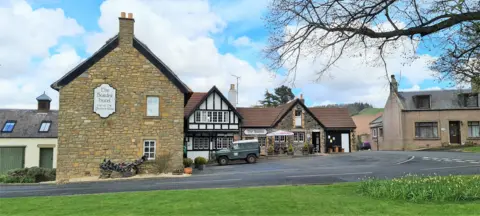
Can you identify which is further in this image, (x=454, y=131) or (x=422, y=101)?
(x=422, y=101)

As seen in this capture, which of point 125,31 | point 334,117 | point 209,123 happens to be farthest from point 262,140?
point 125,31

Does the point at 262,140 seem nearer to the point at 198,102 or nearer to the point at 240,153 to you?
the point at 240,153

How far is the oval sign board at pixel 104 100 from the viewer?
20141mm

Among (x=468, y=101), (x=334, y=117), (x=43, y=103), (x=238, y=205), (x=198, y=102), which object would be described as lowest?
(x=238, y=205)

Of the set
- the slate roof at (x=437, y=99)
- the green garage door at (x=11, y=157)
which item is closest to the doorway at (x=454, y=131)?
the slate roof at (x=437, y=99)

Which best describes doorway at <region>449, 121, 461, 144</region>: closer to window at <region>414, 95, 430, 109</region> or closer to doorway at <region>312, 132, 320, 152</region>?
window at <region>414, 95, 430, 109</region>

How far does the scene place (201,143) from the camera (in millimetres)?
31500

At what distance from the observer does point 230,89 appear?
35.2m

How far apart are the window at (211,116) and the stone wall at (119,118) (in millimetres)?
10015

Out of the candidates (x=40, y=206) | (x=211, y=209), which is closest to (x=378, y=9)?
(x=211, y=209)

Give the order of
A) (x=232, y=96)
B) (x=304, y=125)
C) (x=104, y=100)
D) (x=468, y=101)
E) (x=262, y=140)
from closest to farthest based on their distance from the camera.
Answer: (x=104, y=100), (x=262, y=140), (x=232, y=96), (x=304, y=125), (x=468, y=101)

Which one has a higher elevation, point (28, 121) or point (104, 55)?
point (104, 55)

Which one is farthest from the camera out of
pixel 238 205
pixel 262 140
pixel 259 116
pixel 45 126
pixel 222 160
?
pixel 259 116

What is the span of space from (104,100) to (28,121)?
54.4ft
